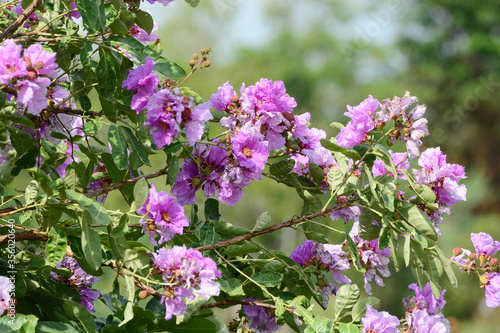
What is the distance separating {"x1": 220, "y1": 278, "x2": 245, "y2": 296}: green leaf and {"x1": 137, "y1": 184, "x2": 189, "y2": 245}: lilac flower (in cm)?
20

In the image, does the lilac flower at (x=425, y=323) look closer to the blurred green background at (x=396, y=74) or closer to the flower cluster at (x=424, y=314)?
the flower cluster at (x=424, y=314)

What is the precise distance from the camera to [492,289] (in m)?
1.81

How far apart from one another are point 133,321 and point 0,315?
13.1 inches

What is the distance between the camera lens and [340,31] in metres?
22.3

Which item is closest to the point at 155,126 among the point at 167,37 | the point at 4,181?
the point at 4,181

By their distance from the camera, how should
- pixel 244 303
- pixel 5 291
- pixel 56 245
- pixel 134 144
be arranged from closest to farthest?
pixel 5 291 → pixel 56 245 → pixel 134 144 → pixel 244 303

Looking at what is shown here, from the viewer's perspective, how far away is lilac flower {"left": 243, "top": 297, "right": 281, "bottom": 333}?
1.76 meters

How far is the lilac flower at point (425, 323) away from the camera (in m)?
1.65

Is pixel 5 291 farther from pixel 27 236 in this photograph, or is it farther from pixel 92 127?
pixel 92 127

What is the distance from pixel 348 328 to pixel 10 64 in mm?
938

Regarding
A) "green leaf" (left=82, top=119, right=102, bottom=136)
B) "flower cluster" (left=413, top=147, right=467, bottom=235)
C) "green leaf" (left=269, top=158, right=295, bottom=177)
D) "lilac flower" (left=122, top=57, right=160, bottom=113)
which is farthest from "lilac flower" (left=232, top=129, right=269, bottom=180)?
"flower cluster" (left=413, top=147, right=467, bottom=235)

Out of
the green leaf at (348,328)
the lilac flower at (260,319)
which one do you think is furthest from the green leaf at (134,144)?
the green leaf at (348,328)

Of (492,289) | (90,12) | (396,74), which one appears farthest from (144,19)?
(396,74)

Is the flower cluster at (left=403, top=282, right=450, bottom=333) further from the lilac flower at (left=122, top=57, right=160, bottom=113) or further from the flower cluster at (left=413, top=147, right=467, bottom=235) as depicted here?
the lilac flower at (left=122, top=57, right=160, bottom=113)
